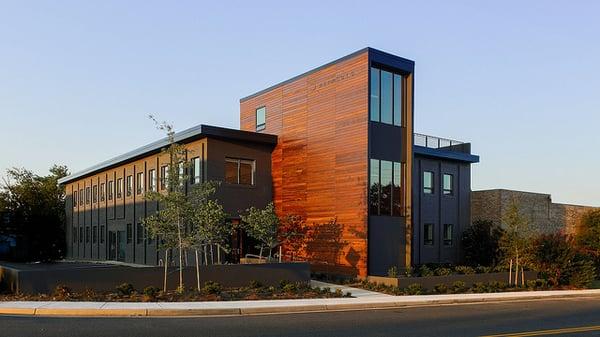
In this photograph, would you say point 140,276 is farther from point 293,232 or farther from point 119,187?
point 119,187

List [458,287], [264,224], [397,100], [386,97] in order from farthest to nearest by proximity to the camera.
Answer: [397,100] < [386,97] < [264,224] < [458,287]

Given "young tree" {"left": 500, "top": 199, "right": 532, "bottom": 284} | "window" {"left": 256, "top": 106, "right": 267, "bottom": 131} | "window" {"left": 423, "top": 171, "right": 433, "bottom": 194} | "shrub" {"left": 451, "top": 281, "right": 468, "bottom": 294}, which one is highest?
"window" {"left": 256, "top": 106, "right": 267, "bottom": 131}

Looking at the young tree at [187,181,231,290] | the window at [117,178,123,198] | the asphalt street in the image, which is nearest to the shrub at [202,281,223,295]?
the young tree at [187,181,231,290]

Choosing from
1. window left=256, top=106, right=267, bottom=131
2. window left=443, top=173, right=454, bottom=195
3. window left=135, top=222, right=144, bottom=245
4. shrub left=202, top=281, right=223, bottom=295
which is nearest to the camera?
shrub left=202, top=281, right=223, bottom=295

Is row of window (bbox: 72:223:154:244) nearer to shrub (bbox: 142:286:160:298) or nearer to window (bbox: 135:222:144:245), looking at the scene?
window (bbox: 135:222:144:245)

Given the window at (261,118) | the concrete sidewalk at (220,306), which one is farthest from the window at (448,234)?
the concrete sidewalk at (220,306)

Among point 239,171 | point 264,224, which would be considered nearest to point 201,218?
point 264,224

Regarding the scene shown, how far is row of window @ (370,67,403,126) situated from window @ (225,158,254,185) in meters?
7.60

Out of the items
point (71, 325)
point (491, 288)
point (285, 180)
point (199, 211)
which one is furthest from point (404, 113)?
point (71, 325)

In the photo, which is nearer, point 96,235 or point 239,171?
point 239,171

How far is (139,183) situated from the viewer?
3784 cm

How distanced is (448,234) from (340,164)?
12.7m

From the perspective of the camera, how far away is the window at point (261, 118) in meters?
33.0

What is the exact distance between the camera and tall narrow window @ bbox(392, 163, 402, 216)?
27500mm
